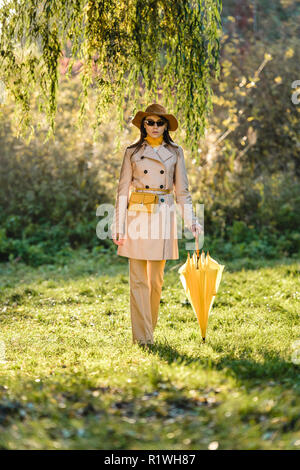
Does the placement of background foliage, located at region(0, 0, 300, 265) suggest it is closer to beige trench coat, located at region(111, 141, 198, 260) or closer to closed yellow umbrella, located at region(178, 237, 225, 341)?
beige trench coat, located at region(111, 141, 198, 260)

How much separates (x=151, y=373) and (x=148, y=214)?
→ 1.58m

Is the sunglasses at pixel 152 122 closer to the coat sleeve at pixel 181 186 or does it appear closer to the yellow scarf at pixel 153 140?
the yellow scarf at pixel 153 140

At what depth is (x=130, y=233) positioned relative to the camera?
199 inches

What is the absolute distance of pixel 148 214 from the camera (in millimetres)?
5016

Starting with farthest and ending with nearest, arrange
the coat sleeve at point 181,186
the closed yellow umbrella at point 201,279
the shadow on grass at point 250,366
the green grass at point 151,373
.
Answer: the coat sleeve at point 181,186 < the closed yellow umbrella at point 201,279 < the shadow on grass at point 250,366 < the green grass at point 151,373

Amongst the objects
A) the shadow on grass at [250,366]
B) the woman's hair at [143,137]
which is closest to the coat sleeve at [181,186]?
the woman's hair at [143,137]

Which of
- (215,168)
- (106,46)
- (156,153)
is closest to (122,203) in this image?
(156,153)

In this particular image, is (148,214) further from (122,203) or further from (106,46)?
(106,46)

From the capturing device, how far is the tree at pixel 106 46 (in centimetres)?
515

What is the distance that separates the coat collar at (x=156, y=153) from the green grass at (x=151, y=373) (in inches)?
61.6

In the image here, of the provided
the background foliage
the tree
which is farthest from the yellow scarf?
the background foliage

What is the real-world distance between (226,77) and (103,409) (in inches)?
392
